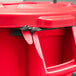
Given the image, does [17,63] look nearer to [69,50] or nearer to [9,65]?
[9,65]

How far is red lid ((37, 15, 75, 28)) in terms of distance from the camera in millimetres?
459

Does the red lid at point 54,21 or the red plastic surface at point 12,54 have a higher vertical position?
the red lid at point 54,21

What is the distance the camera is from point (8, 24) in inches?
17.8

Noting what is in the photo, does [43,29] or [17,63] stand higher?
[43,29]

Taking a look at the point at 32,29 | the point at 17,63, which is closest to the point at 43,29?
the point at 32,29

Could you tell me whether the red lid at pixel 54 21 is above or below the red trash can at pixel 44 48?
above

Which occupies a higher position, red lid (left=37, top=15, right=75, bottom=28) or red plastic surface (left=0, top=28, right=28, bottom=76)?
red lid (left=37, top=15, right=75, bottom=28)

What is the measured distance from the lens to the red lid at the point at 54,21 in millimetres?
459

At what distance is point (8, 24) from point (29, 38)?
0.23ft

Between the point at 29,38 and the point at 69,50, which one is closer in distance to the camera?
the point at 29,38

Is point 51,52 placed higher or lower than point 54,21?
lower

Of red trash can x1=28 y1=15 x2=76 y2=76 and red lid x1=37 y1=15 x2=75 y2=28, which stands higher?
red lid x1=37 y1=15 x2=75 y2=28

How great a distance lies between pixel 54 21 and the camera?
0.46 metres

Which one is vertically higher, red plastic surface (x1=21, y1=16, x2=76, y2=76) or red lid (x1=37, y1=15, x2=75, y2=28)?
red lid (x1=37, y1=15, x2=75, y2=28)
